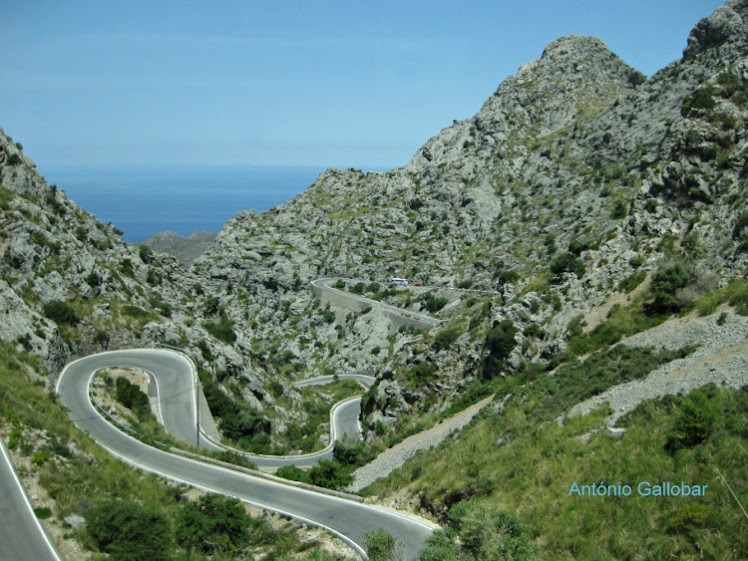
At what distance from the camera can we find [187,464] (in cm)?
3098

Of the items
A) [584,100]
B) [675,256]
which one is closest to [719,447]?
[675,256]

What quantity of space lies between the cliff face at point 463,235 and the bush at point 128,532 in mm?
22482

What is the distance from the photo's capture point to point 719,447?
16219 millimetres

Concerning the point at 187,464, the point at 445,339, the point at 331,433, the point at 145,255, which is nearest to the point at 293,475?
the point at 187,464

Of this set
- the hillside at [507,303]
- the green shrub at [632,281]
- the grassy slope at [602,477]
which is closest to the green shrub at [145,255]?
the hillside at [507,303]

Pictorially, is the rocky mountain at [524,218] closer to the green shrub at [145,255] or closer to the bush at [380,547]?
the green shrub at [145,255]

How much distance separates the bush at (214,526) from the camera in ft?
69.3

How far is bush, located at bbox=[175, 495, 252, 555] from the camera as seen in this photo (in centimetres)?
2112

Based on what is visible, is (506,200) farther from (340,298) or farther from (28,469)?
(28,469)

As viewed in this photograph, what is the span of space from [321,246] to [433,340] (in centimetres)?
6643

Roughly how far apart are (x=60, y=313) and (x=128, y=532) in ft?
95.6

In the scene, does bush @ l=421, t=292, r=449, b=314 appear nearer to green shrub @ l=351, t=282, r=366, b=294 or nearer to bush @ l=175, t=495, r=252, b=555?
green shrub @ l=351, t=282, r=366, b=294

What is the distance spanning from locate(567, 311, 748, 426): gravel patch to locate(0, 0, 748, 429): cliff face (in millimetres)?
5043

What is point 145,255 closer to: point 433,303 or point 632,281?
point 433,303
